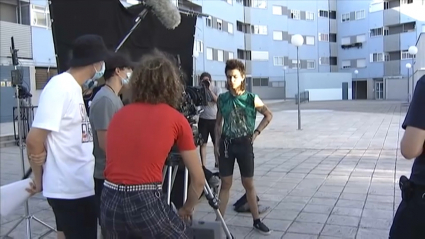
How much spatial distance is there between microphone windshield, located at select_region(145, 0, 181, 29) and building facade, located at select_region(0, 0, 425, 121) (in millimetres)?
33718

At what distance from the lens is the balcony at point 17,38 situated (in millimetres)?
20750

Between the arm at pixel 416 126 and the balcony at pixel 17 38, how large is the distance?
855 inches

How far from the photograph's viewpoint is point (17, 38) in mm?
21344

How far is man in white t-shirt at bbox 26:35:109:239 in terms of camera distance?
7.55ft

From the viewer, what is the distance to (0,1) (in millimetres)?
21562

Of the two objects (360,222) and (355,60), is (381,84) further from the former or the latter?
(360,222)

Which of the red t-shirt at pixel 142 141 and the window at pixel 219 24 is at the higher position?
the window at pixel 219 24

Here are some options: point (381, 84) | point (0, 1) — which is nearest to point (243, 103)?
point (0, 1)

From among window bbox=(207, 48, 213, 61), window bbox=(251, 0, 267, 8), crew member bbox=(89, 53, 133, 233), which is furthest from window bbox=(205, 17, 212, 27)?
crew member bbox=(89, 53, 133, 233)

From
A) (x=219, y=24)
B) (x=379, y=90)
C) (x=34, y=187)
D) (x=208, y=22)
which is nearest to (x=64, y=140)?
(x=34, y=187)

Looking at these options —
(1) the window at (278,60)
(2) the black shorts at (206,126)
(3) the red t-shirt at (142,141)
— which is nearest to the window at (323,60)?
(1) the window at (278,60)

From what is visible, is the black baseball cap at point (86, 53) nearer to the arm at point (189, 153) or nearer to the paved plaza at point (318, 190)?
the arm at point (189, 153)

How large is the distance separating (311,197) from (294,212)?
28.3 inches

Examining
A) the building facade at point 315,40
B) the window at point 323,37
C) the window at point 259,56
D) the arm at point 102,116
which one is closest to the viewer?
the arm at point 102,116
